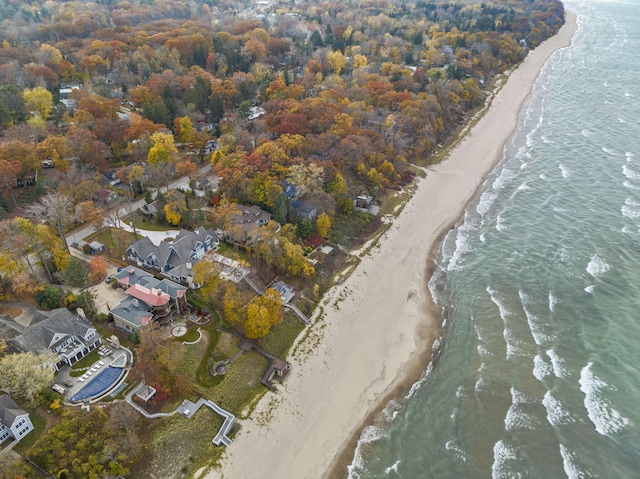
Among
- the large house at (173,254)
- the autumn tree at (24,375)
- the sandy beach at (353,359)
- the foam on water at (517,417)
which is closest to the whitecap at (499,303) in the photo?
the sandy beach at (353,359)

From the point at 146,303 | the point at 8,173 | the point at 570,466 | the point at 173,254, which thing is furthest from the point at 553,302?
the point at 8,173

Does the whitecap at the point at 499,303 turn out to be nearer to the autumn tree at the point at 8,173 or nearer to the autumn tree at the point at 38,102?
the autumn tree at the point at 8,173

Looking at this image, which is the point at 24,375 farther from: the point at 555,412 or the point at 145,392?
the point at 555,412

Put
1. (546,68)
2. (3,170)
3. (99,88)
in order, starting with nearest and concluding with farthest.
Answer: (3,170) → (99,88) → (546,68)

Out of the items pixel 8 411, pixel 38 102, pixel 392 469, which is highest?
pixel 38 102

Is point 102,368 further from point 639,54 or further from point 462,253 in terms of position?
point 639,54

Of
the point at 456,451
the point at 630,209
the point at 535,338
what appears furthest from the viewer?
the point at 630,209

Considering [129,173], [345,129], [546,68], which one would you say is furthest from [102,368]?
[546,68]

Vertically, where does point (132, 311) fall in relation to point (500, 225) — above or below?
above
